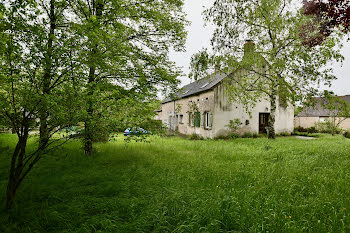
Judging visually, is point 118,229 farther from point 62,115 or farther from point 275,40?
point 275,40

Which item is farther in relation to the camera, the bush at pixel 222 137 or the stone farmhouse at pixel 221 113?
the stone farmhouse at pixel 221 113

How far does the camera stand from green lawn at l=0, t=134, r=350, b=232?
2.81 metres

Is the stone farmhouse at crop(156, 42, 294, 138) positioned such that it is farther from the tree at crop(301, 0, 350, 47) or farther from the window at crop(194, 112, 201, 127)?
the tree at crop(301, 0, 350, 47)

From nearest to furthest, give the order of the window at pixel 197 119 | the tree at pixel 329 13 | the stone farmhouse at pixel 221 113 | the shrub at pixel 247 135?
1. the tree at pixel 329 13
2. the stone farmhouse at pixel 221 113
3. the shrub at pixel 247 135
4. the window at pixel 197 119

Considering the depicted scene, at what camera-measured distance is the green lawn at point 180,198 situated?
2.81 m

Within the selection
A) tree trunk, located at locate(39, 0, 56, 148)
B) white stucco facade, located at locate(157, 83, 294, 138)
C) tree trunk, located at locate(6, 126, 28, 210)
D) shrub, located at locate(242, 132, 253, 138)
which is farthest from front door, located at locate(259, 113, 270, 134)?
tree trunk, located at locate(6, 126, 28, 210)

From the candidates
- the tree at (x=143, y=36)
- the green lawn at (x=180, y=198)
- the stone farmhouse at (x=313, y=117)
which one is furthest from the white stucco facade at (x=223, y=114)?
the stone farmhouse at (x=313, y=117)

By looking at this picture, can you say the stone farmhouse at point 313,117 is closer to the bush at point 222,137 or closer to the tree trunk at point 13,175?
the bush at point 222,137

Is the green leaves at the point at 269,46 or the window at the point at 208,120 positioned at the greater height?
the green leaves at the point at 269,46

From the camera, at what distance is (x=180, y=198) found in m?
3.58

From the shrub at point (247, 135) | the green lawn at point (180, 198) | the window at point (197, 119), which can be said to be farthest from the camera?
the window at point (197, 119)

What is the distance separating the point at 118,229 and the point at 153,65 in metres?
5.75

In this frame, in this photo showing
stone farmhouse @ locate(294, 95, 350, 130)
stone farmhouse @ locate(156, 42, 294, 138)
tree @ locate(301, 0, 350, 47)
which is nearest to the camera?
tree @ locate(301, 0, 350, 47)

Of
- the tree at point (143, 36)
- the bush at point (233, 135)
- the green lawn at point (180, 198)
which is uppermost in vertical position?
the tree at point (143, 36)
